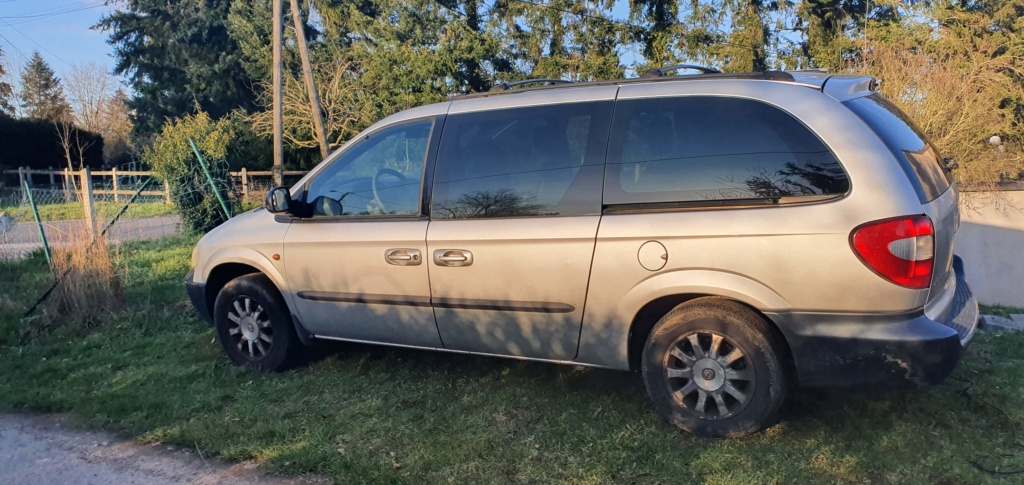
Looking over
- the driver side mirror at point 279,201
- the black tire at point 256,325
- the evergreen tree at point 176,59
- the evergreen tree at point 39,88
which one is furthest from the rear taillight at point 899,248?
the evergreen tree at point 39,88

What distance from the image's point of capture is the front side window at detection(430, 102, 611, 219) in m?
4.17

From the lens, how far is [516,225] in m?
4.29

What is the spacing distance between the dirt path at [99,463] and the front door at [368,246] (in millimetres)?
1231

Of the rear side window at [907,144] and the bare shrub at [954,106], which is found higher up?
the bare shrub at [954,106]

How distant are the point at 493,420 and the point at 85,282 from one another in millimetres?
5116

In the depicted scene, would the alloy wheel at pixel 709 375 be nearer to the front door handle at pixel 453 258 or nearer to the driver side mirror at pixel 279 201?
the front door handle at pixel 453 258

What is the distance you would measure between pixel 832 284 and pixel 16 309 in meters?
7.63

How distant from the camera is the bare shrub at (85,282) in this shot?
729 centimetres

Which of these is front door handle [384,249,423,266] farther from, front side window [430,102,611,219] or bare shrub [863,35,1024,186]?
bare shrub [863,35,1024,186]

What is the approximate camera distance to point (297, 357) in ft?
18.1

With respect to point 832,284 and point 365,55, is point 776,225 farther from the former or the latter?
point 365,55

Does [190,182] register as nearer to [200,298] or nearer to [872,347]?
[200,298]

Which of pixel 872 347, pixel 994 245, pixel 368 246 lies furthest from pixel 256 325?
pixel 994 245

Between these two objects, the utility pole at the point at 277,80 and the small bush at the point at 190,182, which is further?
the utility pole at the point at 277,80
